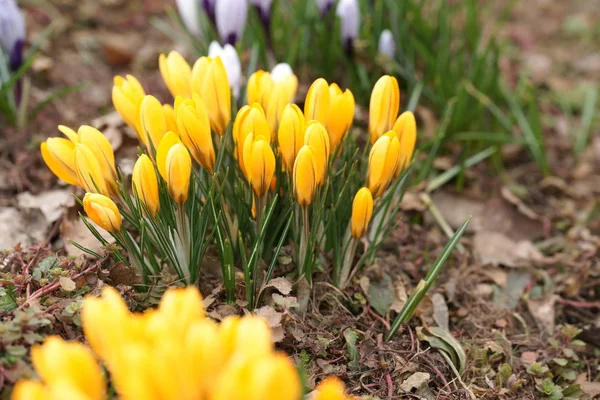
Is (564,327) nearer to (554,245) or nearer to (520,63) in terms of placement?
(554,245)

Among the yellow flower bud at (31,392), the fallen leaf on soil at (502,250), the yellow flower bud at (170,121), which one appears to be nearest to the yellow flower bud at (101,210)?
the yellow flower bud at (170,121)

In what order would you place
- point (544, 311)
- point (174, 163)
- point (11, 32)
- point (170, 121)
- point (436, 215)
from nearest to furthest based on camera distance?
1. point (174, 163)
2. point (170, 121)
3. point (544, 311)
4. point (11, 32)
5. point (436, 215)

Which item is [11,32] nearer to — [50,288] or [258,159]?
[50,288]

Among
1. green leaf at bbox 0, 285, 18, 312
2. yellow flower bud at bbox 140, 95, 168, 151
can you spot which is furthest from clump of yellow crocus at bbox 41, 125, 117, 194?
green leaf at bbox 0, 285, 18, 312

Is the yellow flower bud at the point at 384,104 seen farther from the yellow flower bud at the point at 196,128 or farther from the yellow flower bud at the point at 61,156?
the yellow flower bud at the point at 61,156

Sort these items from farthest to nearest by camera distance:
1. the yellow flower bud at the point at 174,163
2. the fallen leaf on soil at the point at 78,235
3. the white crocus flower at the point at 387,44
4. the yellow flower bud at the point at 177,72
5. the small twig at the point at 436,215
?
the white crocus flower at the point at 387,44
the small twig at the point at 436,215
the fallen leaf on soil at the point at 78,235
the yellow flower bud at the point at 177,72
the yellow flower bud at the point at 174,163

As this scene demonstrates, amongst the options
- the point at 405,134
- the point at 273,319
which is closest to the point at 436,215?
the point at 405,134
